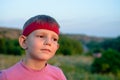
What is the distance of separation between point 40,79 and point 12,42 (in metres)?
29.5

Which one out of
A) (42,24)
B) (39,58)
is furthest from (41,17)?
(39,58)

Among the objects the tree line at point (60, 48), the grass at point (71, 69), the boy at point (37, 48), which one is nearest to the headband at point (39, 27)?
the boy at point (37, 48)

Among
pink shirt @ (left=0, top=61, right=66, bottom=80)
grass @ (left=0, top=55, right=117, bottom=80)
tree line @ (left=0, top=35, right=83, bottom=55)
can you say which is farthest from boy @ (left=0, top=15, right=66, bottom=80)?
tree line @ (left=0, top=35, right=83, bottom=55)

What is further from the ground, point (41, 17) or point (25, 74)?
point (41, 17)

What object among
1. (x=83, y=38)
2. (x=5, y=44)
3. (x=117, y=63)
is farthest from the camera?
(x=83, y=38)

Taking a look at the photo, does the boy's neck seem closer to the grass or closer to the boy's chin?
the boy's chin

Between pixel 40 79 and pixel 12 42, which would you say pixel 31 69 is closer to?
pixel 40 79

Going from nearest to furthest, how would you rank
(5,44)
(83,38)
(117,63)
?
(117,63)
(5,44)
(83,38)

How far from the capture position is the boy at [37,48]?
366 centimetres

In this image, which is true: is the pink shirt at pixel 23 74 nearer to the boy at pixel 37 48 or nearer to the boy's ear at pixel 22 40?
the boy at pixel 37 48

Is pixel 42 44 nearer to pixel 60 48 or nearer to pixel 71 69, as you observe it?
pixel 71 69

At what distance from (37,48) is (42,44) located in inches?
2.5

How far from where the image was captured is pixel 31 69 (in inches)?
147

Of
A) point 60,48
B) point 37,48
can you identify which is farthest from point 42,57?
point 60,48
